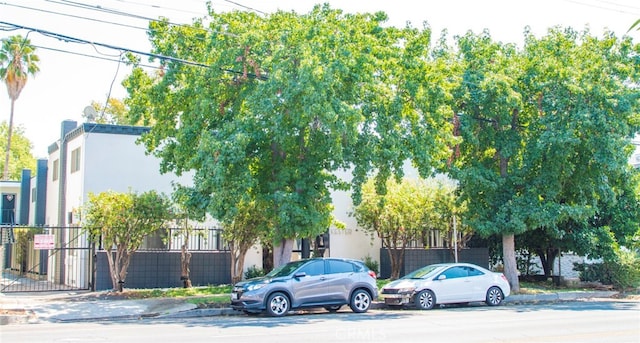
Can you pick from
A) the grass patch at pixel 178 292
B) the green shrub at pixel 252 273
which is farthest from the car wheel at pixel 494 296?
the green shrub at pixel 252 273

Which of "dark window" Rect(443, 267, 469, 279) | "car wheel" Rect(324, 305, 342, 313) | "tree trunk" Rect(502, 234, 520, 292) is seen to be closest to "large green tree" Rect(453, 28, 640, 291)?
"tree trunk" Rect(502, 234, 520, 292)

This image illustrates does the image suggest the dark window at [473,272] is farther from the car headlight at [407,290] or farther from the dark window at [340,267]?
the dark window at [340,267]

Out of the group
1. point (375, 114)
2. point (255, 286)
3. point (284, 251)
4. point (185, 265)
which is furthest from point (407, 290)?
point (185, 265)

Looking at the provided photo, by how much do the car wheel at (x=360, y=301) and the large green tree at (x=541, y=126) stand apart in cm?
690

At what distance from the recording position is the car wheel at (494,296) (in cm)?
2047

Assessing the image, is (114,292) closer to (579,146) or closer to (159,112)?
(159,112)

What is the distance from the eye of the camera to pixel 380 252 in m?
28.8

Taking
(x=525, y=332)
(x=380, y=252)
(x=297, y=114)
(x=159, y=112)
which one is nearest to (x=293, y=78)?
(x=297, y=114)

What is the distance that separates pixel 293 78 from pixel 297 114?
98 cm

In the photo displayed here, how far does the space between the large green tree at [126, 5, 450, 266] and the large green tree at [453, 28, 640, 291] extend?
11.1 ft

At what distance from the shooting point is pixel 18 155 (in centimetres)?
6931

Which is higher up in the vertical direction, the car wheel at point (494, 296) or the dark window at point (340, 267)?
the dark window at point (340, 267)

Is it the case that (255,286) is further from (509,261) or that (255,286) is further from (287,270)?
(509,261)

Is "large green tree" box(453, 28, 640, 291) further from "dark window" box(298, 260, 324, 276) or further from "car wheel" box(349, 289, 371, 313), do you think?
"dark window" box(298, 260, 324, 276)
